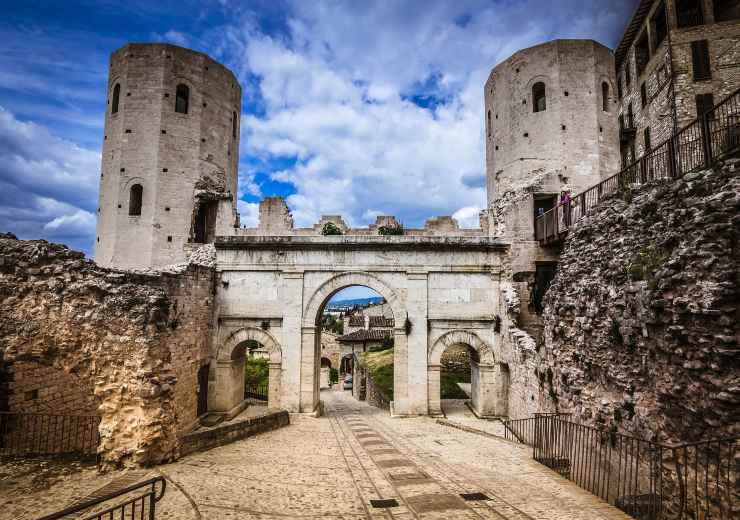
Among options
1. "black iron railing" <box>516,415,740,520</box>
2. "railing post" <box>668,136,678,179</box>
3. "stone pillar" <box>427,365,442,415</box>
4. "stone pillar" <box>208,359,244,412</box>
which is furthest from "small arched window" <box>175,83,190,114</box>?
"black iron railing" <box>516,415,740,520</box>

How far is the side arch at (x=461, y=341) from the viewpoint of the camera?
15602mm

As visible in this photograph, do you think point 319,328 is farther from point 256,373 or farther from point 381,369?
point 256,373

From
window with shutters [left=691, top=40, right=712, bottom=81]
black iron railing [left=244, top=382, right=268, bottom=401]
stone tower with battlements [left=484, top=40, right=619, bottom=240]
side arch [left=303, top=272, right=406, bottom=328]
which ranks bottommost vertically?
black iron railing [left=244, top=382, right=268, bottom=401]

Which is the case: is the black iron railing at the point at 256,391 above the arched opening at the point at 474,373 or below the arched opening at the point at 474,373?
below

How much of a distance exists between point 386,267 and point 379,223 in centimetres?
572

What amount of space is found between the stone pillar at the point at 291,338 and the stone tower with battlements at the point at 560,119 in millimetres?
11452

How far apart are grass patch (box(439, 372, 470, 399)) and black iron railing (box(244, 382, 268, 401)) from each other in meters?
9.39

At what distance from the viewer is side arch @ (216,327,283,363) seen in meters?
15.7

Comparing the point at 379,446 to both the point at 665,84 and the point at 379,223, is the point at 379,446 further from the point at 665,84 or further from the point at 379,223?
the point at 665,84

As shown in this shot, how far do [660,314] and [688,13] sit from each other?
27378 mm

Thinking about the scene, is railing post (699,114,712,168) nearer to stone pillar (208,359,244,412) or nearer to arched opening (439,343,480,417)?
arched opening (439,343,480,417)

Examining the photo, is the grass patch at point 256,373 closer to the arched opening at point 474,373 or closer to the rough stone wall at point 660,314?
the arched opening at point 474,373

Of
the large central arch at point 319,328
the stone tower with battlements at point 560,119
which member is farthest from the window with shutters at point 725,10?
the large central arch at point 319,328

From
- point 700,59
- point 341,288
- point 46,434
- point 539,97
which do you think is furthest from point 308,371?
point 700,59
